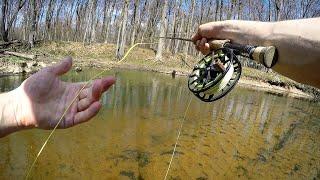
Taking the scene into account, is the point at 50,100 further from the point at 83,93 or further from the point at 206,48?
the point at 206,48

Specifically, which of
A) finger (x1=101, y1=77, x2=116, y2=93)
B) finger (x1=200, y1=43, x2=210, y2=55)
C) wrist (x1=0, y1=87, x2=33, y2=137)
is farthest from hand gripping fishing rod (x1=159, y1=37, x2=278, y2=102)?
wrist (x1=0, y1=87, x2=33, y2=137)

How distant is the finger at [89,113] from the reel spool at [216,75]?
0.79 meters

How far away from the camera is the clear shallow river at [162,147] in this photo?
555 cm

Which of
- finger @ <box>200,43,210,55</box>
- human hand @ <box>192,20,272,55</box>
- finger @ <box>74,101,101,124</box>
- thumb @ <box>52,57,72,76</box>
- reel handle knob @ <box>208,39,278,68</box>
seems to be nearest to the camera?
reel handle knob @ <box>208,39,278,68</box>

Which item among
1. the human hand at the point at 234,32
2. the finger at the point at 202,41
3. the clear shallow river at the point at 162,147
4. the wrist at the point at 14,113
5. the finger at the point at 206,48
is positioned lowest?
the clear shallow river at the point at 162,147

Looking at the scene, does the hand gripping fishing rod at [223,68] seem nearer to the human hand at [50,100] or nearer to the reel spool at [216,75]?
the reel spool at [216,75]

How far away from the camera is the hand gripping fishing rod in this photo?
2.46 metres

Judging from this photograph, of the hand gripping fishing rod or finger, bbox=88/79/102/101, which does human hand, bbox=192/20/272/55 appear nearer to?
the hand gripping fishing rod

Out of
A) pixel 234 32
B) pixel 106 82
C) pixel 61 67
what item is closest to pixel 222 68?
pixel 234 32

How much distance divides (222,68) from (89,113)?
115 centimetres

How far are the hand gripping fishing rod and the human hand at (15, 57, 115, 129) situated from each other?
3.04 ft

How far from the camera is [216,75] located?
2.77 meters

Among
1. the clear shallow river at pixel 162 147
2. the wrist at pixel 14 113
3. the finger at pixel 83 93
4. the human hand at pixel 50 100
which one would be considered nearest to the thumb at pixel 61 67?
the human hand at pixel 50 100

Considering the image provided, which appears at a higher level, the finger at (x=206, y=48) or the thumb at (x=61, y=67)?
the finger at (x=206, y=48)
